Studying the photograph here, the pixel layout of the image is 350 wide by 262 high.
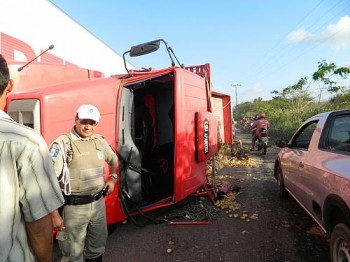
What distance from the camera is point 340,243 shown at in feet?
10.1

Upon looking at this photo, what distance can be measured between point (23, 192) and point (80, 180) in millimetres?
1749

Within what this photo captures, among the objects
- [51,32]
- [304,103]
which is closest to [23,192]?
[51,32]

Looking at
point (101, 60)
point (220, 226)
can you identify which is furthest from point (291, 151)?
point (101, 60)

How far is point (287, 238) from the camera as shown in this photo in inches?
179

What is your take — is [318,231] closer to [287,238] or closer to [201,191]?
[287,238]

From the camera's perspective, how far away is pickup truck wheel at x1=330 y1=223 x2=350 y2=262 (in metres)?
2.88

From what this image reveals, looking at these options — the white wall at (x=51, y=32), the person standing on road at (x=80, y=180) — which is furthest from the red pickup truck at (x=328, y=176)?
the white wall at (x=51, y=32)

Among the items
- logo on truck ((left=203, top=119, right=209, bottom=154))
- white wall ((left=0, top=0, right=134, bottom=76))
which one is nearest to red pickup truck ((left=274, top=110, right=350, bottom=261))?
logo on truck ((left=203, top=119, right=209, bottom=154))

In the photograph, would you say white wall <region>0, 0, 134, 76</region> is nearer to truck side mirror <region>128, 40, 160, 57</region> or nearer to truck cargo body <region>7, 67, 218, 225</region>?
truck side mirror <region>128, 40, 160, 57</region>

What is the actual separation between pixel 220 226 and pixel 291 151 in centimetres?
170

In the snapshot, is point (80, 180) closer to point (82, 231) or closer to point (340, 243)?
point (82, 231)

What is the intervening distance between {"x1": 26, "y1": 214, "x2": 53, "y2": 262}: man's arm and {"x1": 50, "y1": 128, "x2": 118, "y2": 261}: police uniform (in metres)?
1.55

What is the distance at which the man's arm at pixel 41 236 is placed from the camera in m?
1.62

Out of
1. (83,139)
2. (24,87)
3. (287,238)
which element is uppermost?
(24,87)
